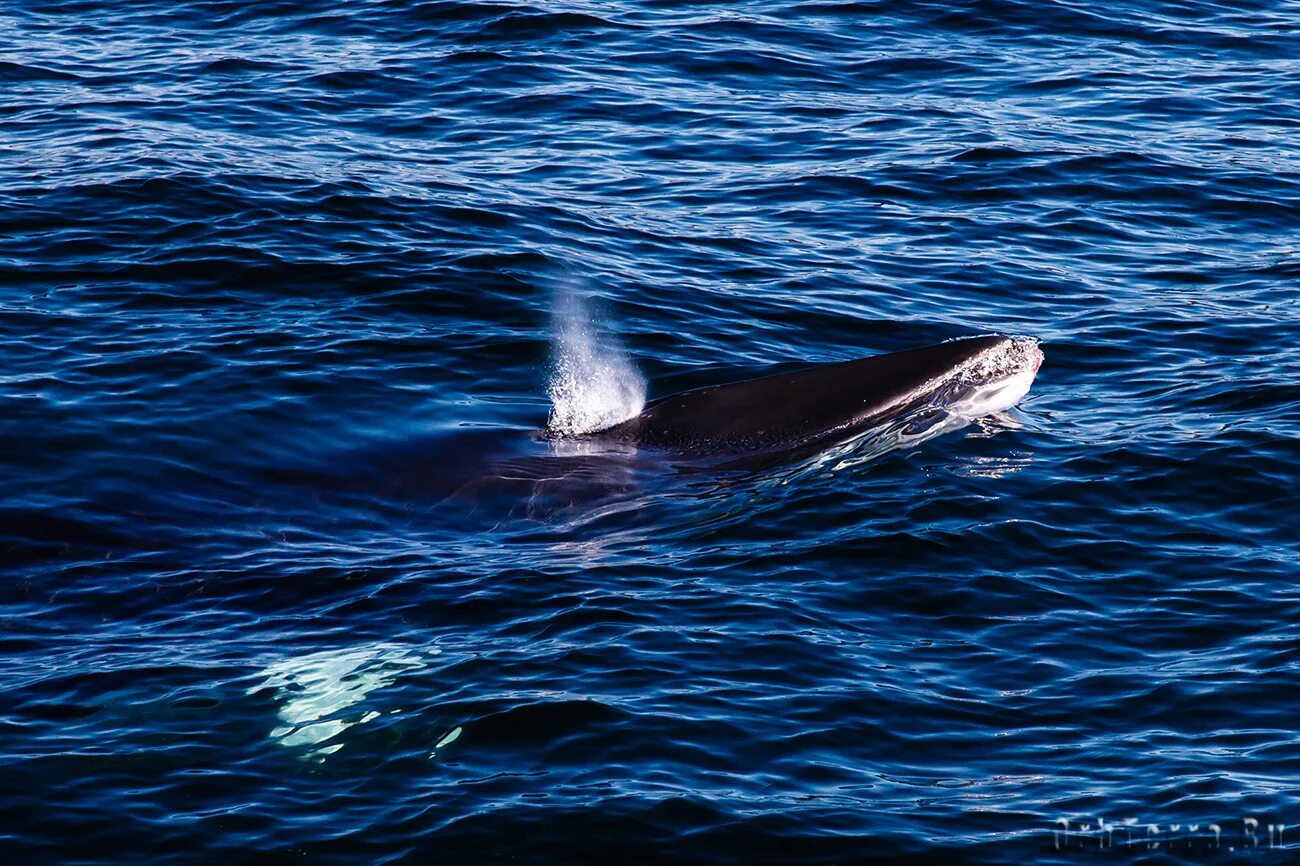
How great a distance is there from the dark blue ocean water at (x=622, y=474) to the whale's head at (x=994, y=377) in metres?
0.32

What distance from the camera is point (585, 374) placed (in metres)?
18.0

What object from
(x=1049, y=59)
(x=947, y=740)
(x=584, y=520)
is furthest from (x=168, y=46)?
(x=947, y=740)

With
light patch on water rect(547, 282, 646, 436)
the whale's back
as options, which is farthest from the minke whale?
light patch on water rect(547, 282, 646, 436)

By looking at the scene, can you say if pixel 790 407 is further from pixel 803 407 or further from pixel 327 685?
pixel 327 685

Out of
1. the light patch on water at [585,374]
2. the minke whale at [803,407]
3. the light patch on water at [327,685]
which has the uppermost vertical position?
the minke whale at [803,407]

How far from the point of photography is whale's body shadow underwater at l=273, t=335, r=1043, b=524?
47.9 ft

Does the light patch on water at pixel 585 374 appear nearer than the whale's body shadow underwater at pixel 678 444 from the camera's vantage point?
No

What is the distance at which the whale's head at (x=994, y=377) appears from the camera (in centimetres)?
1591

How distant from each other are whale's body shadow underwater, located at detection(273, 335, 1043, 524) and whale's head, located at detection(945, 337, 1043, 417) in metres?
0.08

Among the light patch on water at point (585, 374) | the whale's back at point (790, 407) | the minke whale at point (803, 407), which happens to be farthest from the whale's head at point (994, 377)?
the light patch on water at point (585, 374)

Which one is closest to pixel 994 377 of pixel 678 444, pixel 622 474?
pixel 678 444

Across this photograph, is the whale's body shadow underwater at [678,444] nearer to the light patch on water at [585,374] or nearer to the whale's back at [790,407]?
the whale's back at [790,407]

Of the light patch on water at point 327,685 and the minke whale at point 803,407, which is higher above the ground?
the minke whale at point 803,407

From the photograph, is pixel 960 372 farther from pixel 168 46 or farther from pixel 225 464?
pixel 168 46
